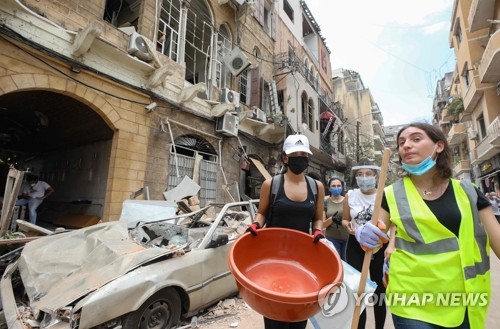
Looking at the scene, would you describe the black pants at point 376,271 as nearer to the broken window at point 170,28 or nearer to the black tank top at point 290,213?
the black tank top at point 290,213

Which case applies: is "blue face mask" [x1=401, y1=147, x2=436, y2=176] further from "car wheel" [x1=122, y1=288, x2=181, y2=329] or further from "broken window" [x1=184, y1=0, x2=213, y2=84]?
"broken window" [x1=184, y1=0, x2=213, y2=84]

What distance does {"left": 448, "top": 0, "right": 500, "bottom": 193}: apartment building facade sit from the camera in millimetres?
13961

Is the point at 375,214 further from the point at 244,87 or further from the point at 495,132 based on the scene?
the point at 495,132

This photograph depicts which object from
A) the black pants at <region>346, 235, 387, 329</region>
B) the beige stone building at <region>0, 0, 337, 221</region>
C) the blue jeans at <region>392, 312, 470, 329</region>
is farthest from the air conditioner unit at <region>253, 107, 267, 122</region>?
the blue jeans at <region>392, 312, 470, 329</region>

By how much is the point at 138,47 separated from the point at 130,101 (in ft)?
4.62

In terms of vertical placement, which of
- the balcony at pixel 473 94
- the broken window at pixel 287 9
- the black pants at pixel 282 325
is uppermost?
the broken window at pixel 287 9

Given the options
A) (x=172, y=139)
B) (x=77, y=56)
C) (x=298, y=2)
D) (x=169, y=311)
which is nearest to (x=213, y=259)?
(x=169, y=311)

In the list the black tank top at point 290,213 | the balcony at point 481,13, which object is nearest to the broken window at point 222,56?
the black tank top at point 290,213

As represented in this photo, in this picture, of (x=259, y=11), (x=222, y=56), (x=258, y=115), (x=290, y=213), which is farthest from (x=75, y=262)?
(x=259, y=11)

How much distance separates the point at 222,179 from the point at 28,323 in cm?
729

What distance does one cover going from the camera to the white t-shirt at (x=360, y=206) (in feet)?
9.73

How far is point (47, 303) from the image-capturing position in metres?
2.41

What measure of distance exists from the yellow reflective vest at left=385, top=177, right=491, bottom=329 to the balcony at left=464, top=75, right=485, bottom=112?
65.4 feet

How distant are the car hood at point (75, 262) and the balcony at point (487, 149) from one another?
58.3 feet
